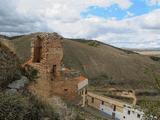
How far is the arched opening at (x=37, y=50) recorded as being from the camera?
18.9 meters

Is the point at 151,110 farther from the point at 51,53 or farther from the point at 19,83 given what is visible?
the point at 51,53

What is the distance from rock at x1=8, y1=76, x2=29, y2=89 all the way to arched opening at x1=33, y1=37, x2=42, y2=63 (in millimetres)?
5287

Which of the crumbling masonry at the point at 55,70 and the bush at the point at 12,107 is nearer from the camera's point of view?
the bush at the point at 12,107

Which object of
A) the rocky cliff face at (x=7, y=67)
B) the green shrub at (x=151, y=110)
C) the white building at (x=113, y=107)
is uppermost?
the rocky cliff face at (x=7, y=67)

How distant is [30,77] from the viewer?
47.8 ft

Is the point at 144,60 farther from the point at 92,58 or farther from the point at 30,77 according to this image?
the point at 30,77

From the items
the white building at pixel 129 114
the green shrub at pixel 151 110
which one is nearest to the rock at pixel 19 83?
the green shrub at pixel 151 110

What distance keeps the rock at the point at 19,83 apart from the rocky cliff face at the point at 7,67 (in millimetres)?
187

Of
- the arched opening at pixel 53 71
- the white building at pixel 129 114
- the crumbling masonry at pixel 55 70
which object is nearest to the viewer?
the crumbling masonry at pixel 55 70

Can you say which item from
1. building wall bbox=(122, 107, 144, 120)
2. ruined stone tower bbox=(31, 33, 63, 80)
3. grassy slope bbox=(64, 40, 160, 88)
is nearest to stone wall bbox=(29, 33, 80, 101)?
ruined stone tower bbox=(31, 33, 63, 80)

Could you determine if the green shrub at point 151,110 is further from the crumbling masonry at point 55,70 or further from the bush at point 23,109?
the crumbling masonry at point 55,70

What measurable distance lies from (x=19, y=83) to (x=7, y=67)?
728mm

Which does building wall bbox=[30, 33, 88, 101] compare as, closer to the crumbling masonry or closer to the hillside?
the crumbling masonry

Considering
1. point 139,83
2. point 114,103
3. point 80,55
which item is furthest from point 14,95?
point 80,55
